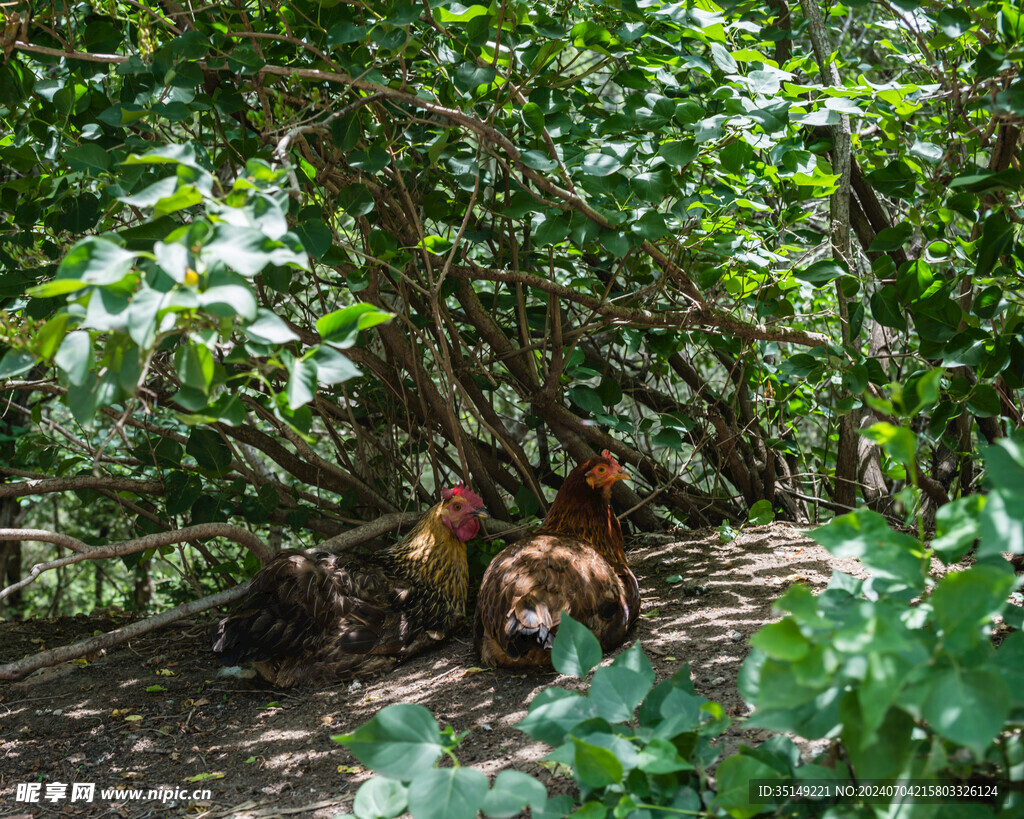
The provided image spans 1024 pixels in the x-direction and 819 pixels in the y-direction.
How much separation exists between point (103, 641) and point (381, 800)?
239 centimetres

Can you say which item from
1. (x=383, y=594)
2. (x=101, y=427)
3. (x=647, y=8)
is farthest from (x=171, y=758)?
(x=101, y=427)

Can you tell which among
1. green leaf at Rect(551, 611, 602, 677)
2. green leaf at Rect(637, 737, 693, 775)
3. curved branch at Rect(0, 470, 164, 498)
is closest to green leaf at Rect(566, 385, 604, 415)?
green leaf at Rect(551, 611, 602, 677)

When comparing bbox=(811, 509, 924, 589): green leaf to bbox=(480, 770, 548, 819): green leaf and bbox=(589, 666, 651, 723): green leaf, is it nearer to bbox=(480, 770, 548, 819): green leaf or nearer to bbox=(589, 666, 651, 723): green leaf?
bbox=(589, 666, 651, 723): green leaf

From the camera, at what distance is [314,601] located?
353cm

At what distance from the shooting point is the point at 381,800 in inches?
62.7

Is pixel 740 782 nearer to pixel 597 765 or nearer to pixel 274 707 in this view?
pixel 597 765

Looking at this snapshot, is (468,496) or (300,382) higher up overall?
(300,382)

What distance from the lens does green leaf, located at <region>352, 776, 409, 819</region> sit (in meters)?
1.57

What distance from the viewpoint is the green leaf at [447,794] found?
4.74 ft

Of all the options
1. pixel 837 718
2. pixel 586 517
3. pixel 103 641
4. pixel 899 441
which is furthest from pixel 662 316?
pixel 103 641

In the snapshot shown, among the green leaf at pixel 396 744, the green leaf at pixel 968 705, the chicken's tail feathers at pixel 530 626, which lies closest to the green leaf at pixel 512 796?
the green leaf at pixel 396 744

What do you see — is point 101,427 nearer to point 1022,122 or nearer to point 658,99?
point 658,99

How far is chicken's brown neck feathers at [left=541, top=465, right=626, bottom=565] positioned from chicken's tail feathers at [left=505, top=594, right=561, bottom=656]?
0.82 metres

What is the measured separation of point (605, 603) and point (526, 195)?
1777 millimetres
